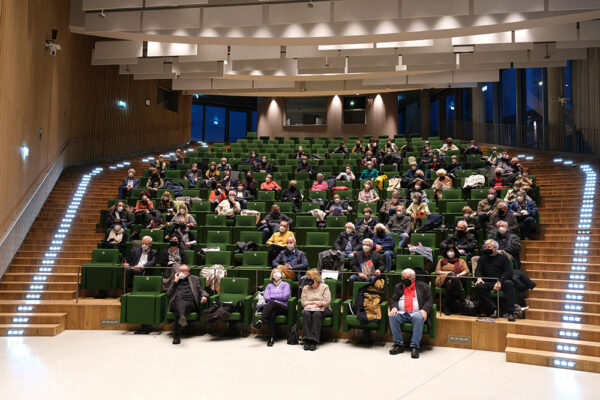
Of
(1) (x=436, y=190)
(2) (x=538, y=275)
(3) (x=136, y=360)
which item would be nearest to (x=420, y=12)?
(1) (x=436, y=190)

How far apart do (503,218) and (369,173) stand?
13.4 ft

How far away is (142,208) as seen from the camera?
961 cm

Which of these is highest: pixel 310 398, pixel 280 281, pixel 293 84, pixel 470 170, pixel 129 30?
pixel 293 84

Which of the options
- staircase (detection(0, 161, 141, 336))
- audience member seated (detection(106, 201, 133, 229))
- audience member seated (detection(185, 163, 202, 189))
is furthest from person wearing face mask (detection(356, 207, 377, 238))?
audience member seated (detection(185, 163, 202, 189))

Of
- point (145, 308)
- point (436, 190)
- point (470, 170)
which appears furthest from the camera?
point (470, 170)

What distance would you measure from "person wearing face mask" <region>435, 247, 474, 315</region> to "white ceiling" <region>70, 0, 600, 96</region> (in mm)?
4468

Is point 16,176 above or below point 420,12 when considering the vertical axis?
below

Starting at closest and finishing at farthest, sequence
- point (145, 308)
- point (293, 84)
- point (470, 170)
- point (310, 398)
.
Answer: point (310, 398) < point (145, 308) < point (470, 170) < point (293, 84)

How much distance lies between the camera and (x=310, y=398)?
4.54m

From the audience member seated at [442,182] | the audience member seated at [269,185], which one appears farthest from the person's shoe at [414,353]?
the audience member seated at [269,185]

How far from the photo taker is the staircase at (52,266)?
6.99 meters

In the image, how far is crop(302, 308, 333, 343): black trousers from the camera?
630 cm

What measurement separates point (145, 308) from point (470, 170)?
6807 mm

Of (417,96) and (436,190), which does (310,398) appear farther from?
(417,96)
